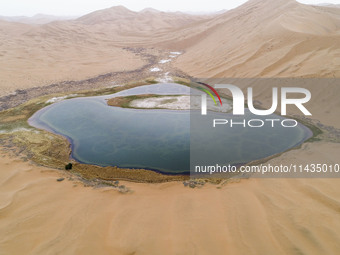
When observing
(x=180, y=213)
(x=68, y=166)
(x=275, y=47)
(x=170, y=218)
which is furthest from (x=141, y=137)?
(x=275, y=47)

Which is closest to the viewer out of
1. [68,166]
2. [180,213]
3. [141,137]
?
[180,213]

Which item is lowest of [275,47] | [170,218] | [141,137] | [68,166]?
[170,218]

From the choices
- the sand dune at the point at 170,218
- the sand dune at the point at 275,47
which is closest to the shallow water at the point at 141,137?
the sand dune at the point at 170,218

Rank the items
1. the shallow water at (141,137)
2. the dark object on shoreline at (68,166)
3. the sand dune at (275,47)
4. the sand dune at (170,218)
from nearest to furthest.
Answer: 1. the sand dune at (170,218)
2. the dark object on shoreline at (68,166)
3. the shallow water at (141,137)
4. the sand dune at (275,47)

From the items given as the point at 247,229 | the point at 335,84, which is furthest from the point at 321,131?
the point at 247,229

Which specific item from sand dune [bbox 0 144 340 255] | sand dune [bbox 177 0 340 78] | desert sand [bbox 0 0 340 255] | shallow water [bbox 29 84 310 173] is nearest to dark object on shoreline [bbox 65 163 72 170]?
desert sand [bbox 0 0 340 255]

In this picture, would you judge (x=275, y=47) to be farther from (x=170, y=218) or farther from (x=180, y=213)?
(x=170, y=218)

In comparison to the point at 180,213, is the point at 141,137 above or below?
above

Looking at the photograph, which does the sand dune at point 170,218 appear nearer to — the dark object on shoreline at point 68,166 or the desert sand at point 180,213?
the desert sand at point 180,213
